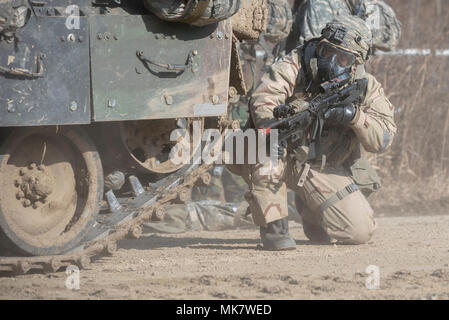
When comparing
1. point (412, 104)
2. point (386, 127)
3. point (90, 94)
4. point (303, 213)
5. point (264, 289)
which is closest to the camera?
point (264, 289)

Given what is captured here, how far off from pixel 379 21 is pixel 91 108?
14.3 feet

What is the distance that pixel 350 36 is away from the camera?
7.13m

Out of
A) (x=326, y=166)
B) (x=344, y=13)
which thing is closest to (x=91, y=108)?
(x=326, y=166)

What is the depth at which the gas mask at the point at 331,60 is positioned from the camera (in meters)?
7.08

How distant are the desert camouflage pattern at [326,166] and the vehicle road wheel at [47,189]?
1282 mm

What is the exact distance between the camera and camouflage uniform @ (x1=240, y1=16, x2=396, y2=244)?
710cm

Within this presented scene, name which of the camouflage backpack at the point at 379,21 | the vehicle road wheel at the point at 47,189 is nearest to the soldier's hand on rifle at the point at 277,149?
the vehicle road wheel at the point at 47,189

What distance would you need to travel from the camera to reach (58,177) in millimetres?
6395

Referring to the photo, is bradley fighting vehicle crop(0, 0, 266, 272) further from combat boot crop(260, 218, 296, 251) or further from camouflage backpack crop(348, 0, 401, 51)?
camouflage backpack crop(348, 0, 401, 51)

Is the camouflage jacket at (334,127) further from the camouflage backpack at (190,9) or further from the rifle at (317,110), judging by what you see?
the camouflage backpack at (190,9)

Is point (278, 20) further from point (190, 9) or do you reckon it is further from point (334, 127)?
point (190, 9)

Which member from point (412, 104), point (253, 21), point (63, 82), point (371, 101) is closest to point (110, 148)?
point (63, 82)

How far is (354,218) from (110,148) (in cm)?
194

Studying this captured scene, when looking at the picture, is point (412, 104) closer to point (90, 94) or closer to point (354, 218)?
point (354, 218)
